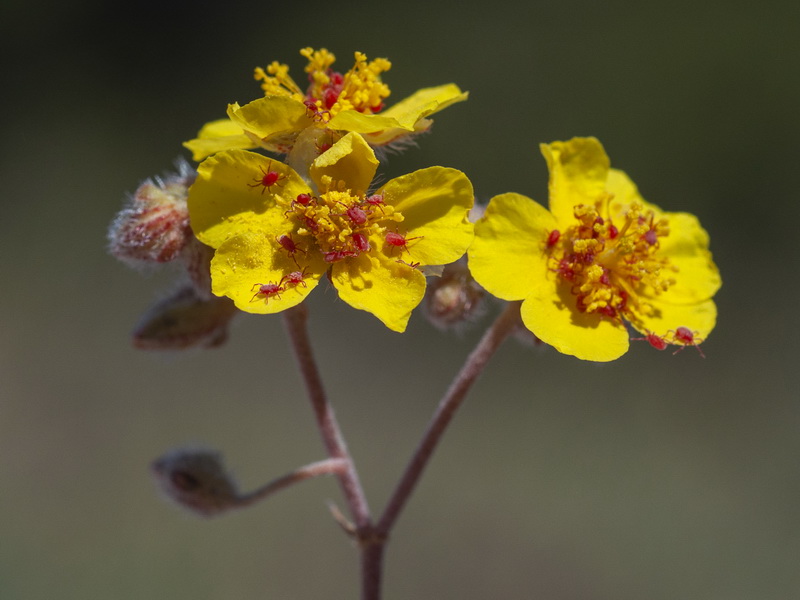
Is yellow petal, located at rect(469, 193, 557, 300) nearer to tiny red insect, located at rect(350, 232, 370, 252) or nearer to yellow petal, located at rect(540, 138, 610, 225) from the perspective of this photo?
yellow petal, located at rect(540, 138, 610, 225)

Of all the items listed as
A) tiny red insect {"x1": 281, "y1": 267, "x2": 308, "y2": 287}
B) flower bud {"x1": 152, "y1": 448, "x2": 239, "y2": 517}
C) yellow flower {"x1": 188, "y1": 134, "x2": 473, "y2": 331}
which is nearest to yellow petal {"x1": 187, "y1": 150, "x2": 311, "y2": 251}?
yellow flower {"x1": 188, "y1": 134, "x2": 473, "y2": 331}

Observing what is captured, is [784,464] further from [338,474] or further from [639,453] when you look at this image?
[338,474]

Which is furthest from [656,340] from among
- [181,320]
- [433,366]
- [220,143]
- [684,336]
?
[433,366]

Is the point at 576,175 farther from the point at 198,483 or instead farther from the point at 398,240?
the point at 198,483

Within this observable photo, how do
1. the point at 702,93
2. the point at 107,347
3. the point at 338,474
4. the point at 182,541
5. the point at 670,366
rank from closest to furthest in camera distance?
the point at 338,474 < the point at 182,541 < the point at 670,366 < the point at 107,347 < the point at 702,93

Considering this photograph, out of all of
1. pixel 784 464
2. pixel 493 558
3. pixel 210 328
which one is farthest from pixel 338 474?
pixel 784 464

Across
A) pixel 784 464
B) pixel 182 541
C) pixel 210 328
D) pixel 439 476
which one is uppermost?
pixel 210 328

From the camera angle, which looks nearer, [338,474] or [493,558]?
[338,474]
